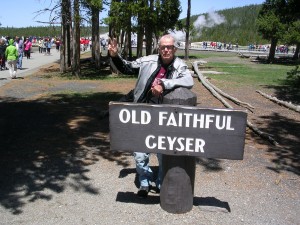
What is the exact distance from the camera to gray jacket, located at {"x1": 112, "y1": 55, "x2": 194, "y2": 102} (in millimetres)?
3871

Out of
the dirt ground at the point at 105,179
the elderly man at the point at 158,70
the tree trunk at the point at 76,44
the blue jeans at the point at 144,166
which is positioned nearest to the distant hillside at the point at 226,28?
the tree trunk at the point at 76,44

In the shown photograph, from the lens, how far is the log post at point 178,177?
3832 millimetres

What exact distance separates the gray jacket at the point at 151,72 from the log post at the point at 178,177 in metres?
0.10

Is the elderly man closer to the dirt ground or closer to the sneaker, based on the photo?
the sneaker

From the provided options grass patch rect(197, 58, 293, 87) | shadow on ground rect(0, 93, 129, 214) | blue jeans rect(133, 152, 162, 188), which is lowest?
grass patch rect(197, 58, 293, 87)

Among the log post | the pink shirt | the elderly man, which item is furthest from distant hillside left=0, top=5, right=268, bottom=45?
the log post

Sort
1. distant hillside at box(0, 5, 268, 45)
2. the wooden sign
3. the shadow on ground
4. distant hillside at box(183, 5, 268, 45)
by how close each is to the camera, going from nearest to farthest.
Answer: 1. the wooden sign
2. the shadow on ground
3. distant hillside at box(183, 5, 268, 45)
4. distant hillside at box(0, 5, 268, 45)

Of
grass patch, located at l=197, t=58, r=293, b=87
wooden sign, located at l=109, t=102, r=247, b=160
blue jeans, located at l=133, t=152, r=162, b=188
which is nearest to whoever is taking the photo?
wooden sign, located at l=109, t=102, r=247, b=160

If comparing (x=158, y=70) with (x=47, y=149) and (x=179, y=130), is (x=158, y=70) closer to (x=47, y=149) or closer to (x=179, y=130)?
(x=179, y=130)

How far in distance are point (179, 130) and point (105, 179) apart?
176 centimetres

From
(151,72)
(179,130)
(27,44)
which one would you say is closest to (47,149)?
(151,72)

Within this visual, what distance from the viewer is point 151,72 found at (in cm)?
397

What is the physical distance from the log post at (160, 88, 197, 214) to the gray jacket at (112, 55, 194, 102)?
0.10 metres

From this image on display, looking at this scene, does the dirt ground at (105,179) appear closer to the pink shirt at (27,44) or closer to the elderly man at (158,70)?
the elderly man at (158,70)
